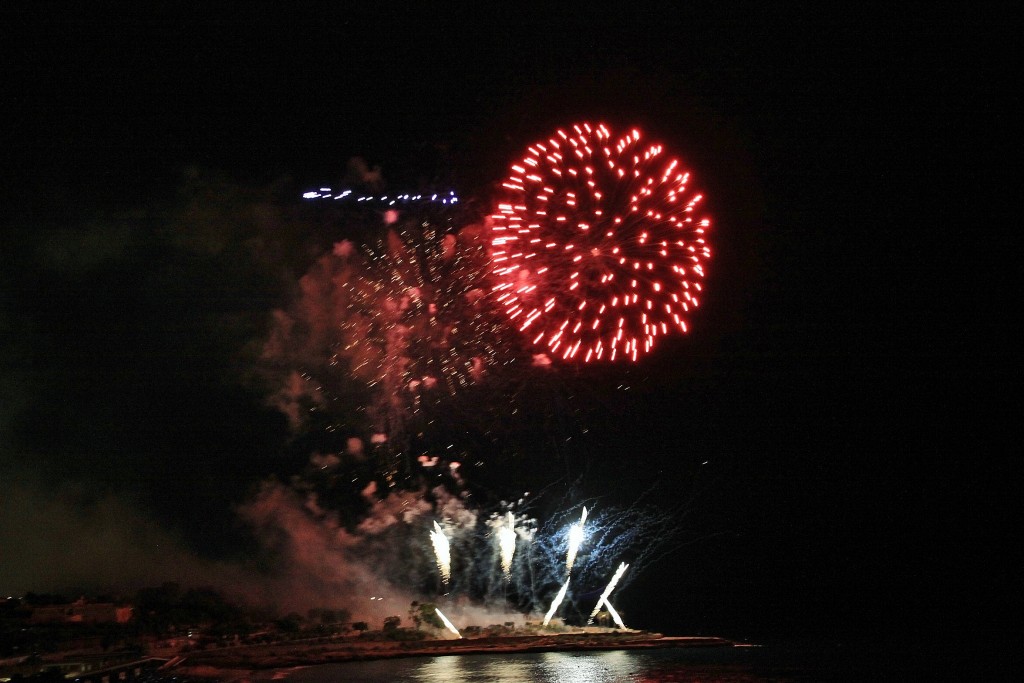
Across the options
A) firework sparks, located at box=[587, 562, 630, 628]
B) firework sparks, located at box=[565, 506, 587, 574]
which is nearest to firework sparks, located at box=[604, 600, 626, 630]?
firework sparks, located at box=[587, 562, 630, 628]

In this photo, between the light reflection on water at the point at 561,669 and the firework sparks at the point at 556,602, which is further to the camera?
the firework sparks at the point at 556,602

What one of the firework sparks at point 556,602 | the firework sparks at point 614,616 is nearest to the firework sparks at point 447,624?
the firework sparks at point 556,602

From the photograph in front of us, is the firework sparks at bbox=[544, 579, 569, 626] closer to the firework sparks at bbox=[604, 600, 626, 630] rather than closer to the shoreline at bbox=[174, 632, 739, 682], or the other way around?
the shoreline at bbox=[174, 632, 739, 682]

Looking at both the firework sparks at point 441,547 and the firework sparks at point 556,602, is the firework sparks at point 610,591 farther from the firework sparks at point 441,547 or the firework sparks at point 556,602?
the firework sparks at point 441,547

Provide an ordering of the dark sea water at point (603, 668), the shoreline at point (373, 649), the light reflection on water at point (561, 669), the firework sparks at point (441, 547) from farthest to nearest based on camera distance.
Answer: the firework sparks at point (441, 547), the shoreline at point (373, 649), the dark sea water at point (603, 668), the light reflection on water at point (561, 669)

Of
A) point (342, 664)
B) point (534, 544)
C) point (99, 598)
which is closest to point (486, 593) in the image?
point (534, 544)

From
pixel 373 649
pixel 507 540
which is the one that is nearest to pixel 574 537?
pixel 507 540

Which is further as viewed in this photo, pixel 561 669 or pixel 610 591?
pixel 610 591

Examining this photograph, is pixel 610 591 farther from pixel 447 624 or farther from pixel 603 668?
pixel 603 668
